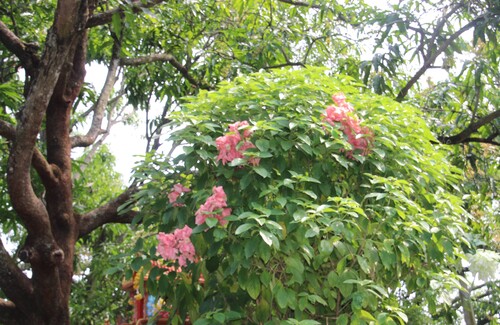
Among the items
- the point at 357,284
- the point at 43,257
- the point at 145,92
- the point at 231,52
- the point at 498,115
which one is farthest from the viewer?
the point at 145,92

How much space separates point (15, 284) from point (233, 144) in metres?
1.83

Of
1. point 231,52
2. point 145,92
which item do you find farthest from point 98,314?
point 231,52

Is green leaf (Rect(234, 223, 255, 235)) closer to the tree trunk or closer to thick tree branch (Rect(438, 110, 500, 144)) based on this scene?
the tree trunk

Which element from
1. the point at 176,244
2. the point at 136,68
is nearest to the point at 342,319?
the point at 176,244

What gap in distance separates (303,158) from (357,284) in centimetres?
63

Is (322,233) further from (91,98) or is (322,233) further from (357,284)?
(91,98)

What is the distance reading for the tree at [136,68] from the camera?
350 cm

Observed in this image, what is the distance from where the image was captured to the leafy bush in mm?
2586

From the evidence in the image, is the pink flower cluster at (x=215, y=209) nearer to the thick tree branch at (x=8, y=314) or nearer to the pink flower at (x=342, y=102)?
the pink flower at (x=342, y=102)

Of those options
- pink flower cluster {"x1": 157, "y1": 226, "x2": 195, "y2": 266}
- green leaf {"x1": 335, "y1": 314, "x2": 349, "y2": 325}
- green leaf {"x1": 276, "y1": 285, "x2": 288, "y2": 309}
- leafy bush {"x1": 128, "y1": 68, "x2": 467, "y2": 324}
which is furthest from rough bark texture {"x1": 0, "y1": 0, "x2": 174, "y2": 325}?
green leaf {"x1": 335, "y1": 314, "x2": 349, "y2": 325}

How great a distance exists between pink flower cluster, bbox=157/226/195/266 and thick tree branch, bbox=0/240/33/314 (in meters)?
1.43

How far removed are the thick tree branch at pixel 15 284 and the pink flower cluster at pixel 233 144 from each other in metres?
1.73

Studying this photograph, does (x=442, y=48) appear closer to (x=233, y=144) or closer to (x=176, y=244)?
(x=233, y=144)

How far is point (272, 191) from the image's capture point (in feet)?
8.60
